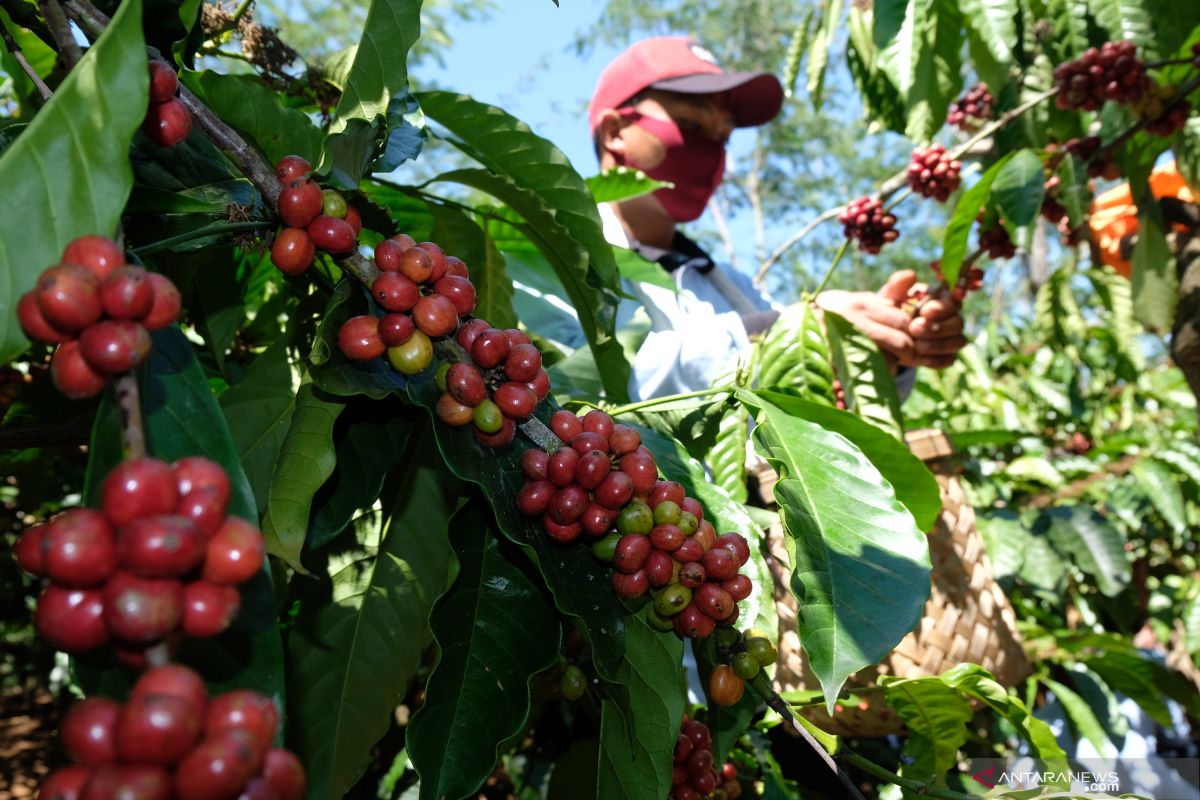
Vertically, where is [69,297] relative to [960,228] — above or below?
below

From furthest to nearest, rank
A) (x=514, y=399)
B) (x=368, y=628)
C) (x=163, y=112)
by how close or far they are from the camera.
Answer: (x=368, y=628)
(x=514, y=399)
(x=163, y=112)

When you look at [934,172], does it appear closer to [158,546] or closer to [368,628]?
[368,628]

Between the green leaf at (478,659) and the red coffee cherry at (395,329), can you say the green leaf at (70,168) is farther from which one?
the green leaf at (478,659)

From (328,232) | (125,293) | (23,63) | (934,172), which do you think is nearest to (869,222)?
(934,172)

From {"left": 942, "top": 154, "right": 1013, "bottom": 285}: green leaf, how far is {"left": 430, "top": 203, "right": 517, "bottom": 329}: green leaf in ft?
3.38

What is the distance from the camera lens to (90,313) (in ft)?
1.26

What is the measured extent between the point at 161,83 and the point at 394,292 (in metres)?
0.18

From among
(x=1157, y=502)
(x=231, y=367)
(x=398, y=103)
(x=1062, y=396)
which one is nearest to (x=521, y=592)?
(x=398, y=103)

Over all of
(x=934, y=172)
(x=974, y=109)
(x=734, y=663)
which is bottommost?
(x=734, y=663)

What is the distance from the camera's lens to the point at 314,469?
2.07ft

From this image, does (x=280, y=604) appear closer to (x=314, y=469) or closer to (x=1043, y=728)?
(x=314, y=469)

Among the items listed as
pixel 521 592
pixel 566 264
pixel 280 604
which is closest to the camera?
pixel 521 592

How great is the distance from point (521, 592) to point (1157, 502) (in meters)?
2.38

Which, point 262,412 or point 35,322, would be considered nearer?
point 35,322
